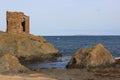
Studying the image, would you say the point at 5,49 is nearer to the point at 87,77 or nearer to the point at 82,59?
the point at 82,59

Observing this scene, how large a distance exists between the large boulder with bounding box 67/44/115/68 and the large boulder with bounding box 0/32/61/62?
35.5 feet

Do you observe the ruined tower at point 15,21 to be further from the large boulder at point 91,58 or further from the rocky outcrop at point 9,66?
the rocky outcrop at point 9,66

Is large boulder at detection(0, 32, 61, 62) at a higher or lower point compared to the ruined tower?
lower

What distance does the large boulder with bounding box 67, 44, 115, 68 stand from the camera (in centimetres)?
3356

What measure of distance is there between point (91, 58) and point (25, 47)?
1333 centimetres

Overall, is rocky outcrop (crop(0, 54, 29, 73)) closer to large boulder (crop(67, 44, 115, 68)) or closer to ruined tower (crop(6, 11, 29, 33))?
large boulder (crop(67, 44, 115, 68))

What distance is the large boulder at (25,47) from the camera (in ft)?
146

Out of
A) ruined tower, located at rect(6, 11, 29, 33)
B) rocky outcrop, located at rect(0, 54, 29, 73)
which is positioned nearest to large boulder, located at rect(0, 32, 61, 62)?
ruined tower, located at rect(6, 11, 29, 33)

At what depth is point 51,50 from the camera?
156ft

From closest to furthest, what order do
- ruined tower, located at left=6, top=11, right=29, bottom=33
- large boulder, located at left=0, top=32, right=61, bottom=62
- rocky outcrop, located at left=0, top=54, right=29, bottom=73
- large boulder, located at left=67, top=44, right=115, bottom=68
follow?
rocky outcrop, located at left=0, top=54, right=29, bottom=73 → large boulder, located at left=67, top=44, right=115, bottom=68 → large boulder, located at left=0, top=32, right=61, bottom=62 → ruined tower, located at left=6, top=11, right=29, bottom=33

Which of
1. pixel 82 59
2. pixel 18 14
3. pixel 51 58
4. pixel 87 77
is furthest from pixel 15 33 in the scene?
pixel 87 77

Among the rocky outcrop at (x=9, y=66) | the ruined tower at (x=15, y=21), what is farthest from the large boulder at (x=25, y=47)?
the rocky outcrop at (x=9, y=66)

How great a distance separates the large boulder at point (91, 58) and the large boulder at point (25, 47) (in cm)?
1082

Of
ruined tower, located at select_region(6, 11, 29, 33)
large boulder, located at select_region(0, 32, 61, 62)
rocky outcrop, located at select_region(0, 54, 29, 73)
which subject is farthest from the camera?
ruined tower, located at select_region(6, 11, 29, 33)
